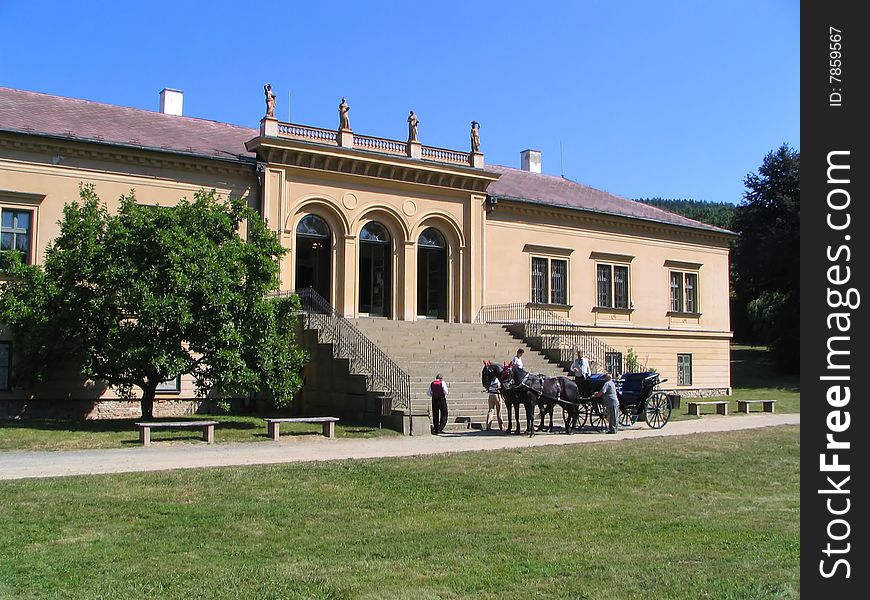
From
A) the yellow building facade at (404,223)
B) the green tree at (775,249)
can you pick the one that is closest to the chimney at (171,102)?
the yellow building facade at (404,223)

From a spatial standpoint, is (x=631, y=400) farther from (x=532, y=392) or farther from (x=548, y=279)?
(x=548, y=279)

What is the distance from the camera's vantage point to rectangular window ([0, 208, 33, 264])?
80.3ft

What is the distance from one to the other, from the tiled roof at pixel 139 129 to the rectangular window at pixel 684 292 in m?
4.45

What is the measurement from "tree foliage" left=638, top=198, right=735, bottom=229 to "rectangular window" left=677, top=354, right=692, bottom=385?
3233 cm

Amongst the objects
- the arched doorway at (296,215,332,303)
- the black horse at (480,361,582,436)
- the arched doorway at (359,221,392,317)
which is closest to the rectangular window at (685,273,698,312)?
the arched doorway at (359,221,392,317)

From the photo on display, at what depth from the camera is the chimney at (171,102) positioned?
32594 mm

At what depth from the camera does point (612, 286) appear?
120ft

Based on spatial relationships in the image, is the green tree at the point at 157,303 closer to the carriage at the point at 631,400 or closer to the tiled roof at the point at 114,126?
the tiled roof at the point at 114,126
